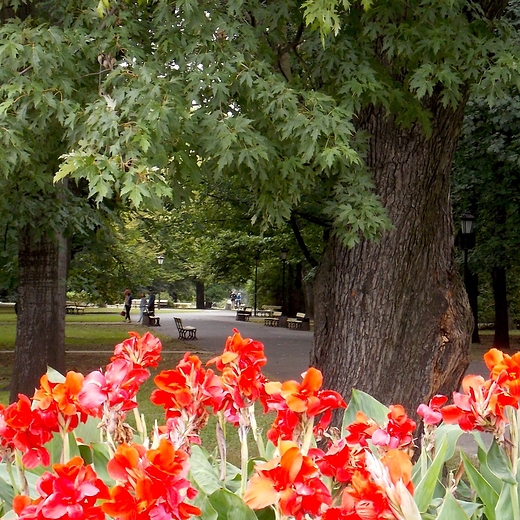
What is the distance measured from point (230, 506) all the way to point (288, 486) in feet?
1.84

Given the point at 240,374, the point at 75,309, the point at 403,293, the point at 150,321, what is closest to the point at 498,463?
the point at 240,374

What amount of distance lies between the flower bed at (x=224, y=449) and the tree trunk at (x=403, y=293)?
131 inches

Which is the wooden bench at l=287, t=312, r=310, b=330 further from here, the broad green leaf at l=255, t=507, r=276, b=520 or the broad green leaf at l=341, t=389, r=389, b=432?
the broad green leaf at l=255, t=507, r=276, b=520

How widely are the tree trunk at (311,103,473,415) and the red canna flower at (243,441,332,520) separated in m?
4.28

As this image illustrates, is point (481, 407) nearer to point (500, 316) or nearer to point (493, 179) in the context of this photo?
point (493, 179)

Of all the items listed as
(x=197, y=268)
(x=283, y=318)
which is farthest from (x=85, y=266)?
(x=197, y=268)

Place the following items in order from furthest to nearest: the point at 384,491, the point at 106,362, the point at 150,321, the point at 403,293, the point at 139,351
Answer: the point at 150,321 < the point at 106,362 < the point at 403,293 < the point at 139,351 < the point at 384,491

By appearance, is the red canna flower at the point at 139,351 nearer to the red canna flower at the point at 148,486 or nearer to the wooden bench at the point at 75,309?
the red canna flower at the point at 148,486

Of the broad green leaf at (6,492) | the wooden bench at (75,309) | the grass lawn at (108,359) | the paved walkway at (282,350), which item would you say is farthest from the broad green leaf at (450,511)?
the wooden bench at (75,309)

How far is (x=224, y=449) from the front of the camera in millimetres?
2027

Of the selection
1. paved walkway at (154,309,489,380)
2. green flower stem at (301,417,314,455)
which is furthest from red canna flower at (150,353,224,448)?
paved walkway at (154,309,489,380)

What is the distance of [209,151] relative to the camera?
4887 mm

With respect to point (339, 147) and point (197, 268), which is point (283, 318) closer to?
point (197, 268)

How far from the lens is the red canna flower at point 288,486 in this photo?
4.73 ft
